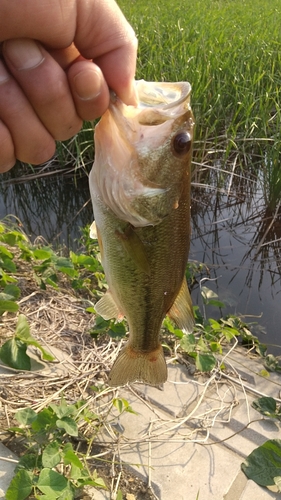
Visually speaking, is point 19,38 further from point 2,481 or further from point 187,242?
point 2,481

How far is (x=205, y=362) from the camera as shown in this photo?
292cm

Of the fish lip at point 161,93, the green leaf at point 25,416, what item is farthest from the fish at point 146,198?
the green leaf at point 25,416

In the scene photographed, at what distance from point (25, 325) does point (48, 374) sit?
35 centimetres

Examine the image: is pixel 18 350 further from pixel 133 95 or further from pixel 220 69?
pixel 220 69

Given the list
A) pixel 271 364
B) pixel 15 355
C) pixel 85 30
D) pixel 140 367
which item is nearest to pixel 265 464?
pixel 140 367

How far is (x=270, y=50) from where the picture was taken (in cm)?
698

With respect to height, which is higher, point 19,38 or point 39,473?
point 19,38

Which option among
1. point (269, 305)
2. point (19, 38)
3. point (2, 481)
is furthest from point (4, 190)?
point (19, 38)

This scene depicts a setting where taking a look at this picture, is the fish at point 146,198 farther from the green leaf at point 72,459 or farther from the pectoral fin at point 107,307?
the green leaf at point 72,459

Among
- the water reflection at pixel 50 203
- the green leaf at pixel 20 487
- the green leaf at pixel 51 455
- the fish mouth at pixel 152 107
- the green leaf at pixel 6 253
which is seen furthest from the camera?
the water reflection at pixel 50 203

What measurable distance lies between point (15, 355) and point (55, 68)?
1.65 metres

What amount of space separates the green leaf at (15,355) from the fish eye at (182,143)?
4.93 ft

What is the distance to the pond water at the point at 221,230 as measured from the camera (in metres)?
→ 4.54

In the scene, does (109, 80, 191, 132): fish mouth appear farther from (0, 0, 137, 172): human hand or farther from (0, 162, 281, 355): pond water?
(0, 162, 281, 355): pond water
